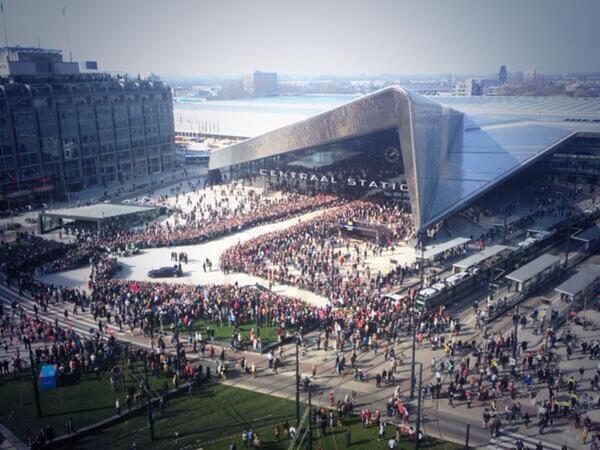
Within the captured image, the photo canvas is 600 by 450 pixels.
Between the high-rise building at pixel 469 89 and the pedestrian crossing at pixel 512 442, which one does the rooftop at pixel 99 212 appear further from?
the high-rise building at pixel 469 89

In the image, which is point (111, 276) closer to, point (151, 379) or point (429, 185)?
point (151, 379)

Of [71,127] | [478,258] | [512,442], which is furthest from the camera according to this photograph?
[71,127]

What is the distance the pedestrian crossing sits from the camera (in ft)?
57.0

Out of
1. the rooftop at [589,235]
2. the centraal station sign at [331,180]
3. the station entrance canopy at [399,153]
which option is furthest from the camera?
the centraal station sign at [331,180]

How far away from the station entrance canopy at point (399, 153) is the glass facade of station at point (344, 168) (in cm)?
9

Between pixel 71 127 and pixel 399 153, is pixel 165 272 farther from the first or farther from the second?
pixel 71 127

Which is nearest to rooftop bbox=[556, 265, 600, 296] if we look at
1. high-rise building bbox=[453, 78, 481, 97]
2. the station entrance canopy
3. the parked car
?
the station entrance canopy

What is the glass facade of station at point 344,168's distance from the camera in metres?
47.3

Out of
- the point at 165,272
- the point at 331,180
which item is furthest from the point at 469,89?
the point at 165,272

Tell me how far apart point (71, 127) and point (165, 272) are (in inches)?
1341

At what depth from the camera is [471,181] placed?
4278 cm

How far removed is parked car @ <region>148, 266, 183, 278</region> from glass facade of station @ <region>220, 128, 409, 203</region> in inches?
813

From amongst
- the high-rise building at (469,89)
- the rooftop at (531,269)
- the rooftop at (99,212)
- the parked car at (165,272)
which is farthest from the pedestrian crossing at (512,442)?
the high-rise building at (469,89)

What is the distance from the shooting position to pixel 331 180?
5225 centimetres
